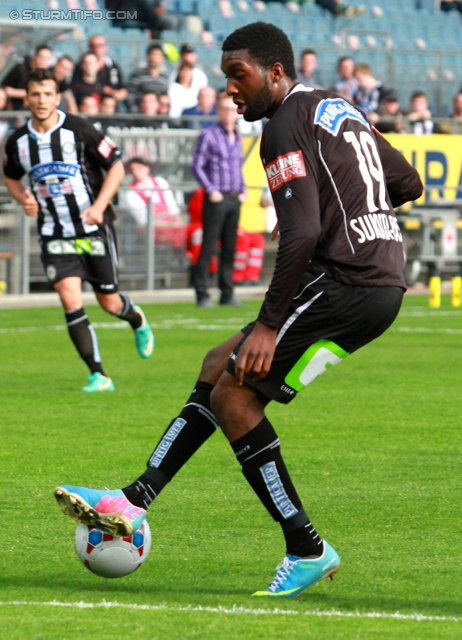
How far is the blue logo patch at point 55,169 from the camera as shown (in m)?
9.80

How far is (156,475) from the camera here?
4734 mm

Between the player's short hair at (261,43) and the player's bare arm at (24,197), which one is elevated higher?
the player's short hair at (261,43)

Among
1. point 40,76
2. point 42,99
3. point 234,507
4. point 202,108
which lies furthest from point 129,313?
point 202,108

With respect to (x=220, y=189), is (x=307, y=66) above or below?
above

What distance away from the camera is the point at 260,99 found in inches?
177

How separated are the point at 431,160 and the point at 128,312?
11873 mm

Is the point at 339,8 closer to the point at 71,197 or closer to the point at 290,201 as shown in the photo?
the point at 71,197

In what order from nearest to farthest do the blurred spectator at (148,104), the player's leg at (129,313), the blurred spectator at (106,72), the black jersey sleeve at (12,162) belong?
the black jersey sleeve at (12,162) < the player's leg at (129,313) < the blurred spectator at (106,72) < the blurred spectator at (148,104)

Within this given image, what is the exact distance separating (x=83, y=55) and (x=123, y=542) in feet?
47.5

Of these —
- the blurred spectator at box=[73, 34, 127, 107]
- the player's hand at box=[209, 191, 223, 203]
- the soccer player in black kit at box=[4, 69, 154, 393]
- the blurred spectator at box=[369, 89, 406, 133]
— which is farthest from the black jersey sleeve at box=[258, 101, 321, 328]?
the blurred spectator at box=[369, 89, 406, 133]

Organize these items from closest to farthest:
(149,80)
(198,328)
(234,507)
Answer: (234,507) < (198,328) < (149,80)

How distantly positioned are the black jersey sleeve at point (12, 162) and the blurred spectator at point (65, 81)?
7.84m

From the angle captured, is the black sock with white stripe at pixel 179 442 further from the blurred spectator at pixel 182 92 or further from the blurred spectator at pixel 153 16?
the blurred spectator at pixel 153 16

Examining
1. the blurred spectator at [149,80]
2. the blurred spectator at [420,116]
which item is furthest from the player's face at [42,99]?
the blurred spectator at [420,116]
